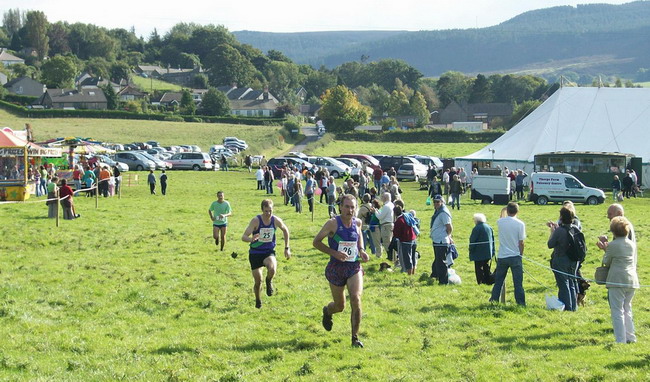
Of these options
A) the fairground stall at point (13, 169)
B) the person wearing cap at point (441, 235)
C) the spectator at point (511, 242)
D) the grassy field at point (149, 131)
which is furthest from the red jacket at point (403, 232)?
the grassy field at point (149, 131)

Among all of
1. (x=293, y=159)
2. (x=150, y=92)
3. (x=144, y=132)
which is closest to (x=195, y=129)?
(x=144, y=132)

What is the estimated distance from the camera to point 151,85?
171 m

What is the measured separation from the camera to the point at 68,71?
146 metres

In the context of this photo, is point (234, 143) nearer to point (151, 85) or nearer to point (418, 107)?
point (418, 107)

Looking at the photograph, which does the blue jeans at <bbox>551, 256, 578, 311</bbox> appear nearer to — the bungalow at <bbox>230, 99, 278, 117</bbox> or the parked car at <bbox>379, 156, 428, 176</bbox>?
the parked car at <bbox>379, 156, 428, 176</bbox>

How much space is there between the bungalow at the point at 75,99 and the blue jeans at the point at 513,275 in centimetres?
12192

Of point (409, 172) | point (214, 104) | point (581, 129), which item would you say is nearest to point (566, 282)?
point (581, 129)

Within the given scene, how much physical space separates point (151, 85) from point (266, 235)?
164m

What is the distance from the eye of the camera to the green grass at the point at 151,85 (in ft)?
555

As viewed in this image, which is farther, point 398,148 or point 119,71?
point 119,71

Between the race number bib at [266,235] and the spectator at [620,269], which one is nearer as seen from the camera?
the spectator at [620,269]

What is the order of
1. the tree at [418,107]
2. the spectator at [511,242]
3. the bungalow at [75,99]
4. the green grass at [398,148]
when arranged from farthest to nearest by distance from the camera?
the tree at [418,107] → the bungalow at [75,99] → the green grass at [398,148] → the spectator at [511,242]

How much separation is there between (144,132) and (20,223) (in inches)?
2720

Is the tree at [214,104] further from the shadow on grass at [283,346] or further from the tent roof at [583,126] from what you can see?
the shadow on grass at [283,346]
